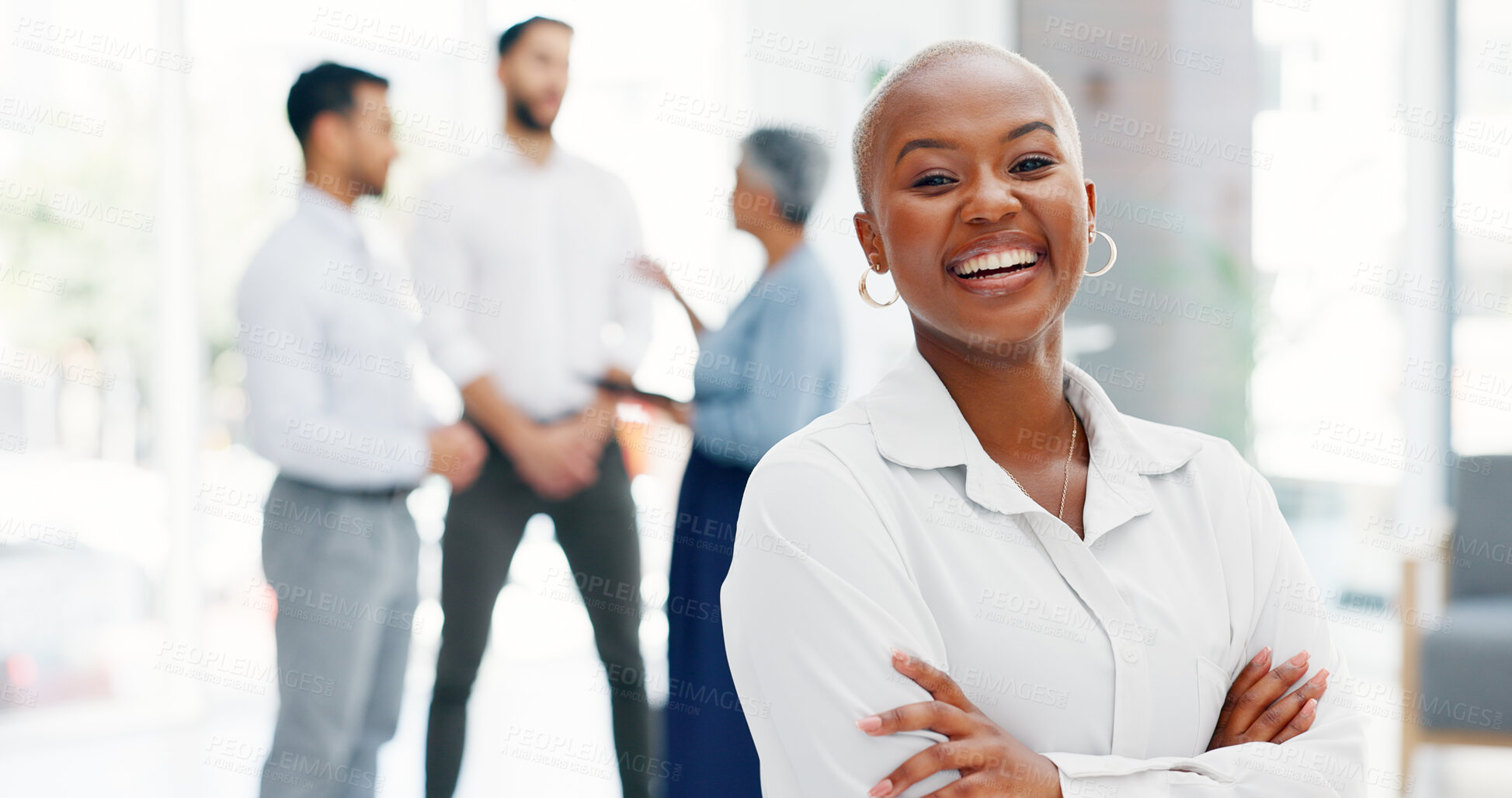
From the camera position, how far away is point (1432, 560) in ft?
9.82

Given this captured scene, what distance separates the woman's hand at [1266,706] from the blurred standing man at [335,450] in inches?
76.2

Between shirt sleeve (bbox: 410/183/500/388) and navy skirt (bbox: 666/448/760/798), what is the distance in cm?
65

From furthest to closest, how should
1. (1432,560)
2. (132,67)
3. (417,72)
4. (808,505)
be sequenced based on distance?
(417,72) < (132,67) < (1432,560) < (808,505)

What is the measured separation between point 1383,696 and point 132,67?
488cm

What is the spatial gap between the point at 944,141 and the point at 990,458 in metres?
0.32

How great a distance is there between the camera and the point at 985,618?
966 millimetres

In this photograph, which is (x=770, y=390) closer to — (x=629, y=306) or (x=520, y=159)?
(x=629, y=306)

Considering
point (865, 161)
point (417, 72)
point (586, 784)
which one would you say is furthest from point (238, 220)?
point (865, 161)

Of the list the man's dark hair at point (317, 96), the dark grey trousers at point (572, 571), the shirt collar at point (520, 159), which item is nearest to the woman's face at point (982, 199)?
the dark grey trousers at point (572, 571)

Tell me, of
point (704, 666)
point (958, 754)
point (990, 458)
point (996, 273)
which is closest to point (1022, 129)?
point (996, 273)

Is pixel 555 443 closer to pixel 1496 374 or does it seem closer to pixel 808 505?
pixel 808 505

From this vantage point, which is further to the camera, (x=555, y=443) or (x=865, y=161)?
(x=555, y=443)

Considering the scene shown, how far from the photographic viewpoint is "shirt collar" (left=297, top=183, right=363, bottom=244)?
247cm

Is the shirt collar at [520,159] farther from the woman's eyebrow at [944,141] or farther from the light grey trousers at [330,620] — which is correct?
the woman's eyebrow at [944,141]
